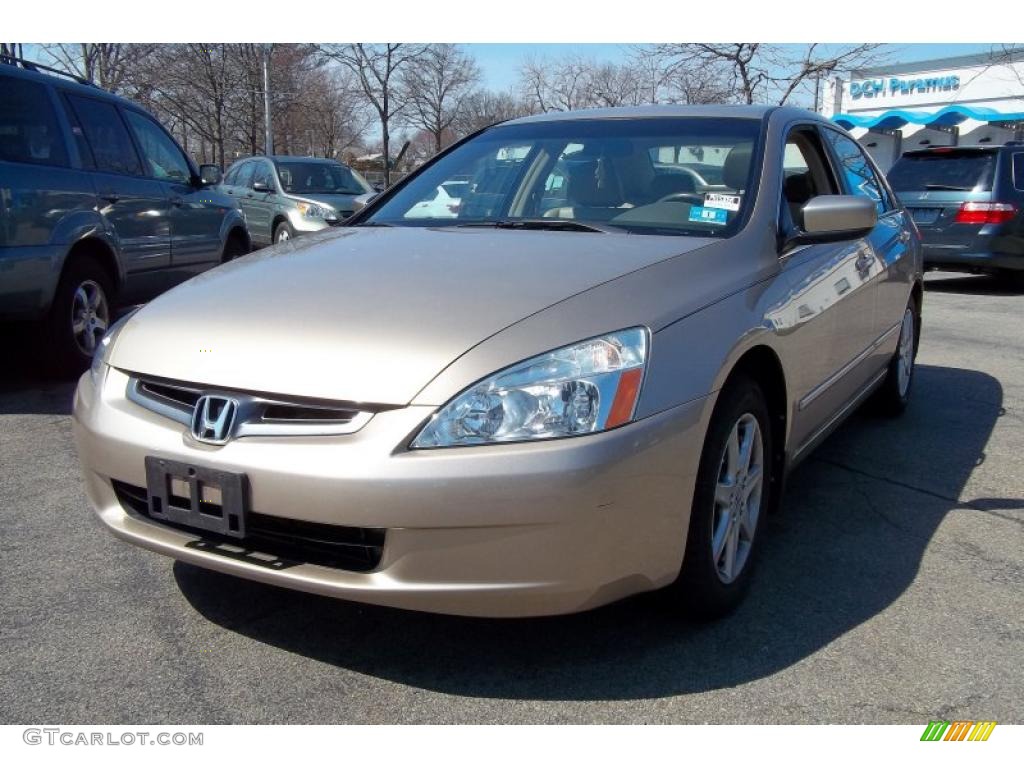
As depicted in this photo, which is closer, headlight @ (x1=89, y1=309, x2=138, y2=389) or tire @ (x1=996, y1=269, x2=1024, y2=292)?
headlight @ (x1=89, y1=309, x2=138, y2=389)

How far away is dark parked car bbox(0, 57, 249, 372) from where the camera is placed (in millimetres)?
5352

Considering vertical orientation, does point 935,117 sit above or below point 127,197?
above

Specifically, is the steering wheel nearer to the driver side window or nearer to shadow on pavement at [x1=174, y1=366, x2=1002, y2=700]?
the driver side window

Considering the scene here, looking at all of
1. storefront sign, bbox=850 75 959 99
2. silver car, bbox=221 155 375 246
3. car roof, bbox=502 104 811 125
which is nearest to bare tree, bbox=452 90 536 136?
storefront sign, bbox=850 75 959 99

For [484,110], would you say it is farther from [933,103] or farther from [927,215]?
[927,215]

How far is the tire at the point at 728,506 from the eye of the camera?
2.58 metres

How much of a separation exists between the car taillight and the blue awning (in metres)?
16.9

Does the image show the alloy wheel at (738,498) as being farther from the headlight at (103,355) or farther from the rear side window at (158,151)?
the rear side window at (158,151)

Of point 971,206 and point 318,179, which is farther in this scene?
point 318,179

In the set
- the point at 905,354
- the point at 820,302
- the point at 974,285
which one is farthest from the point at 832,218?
the point at 974,285

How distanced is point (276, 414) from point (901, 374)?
3.94 metres

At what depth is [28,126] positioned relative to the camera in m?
5.64
